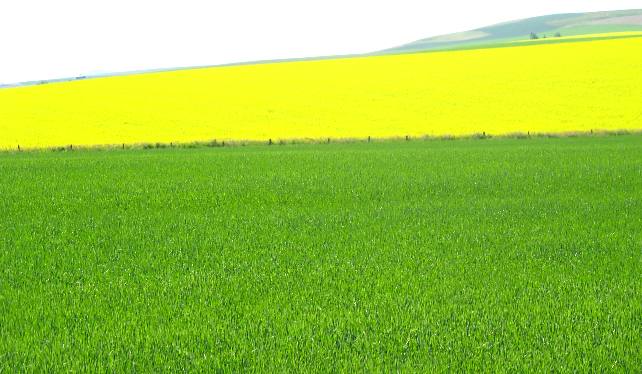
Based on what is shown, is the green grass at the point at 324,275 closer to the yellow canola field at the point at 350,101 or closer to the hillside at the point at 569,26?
the yellow canola field at the point at 350,101

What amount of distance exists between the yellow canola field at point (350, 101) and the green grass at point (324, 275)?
56.9 ft

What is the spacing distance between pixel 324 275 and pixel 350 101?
109 ft

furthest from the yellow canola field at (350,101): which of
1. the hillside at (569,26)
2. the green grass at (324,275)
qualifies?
the hillside at (569,26)

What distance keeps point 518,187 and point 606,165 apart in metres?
4.42

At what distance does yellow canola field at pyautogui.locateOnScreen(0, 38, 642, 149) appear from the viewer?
3312 centimetres

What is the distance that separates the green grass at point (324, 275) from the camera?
5848 mm

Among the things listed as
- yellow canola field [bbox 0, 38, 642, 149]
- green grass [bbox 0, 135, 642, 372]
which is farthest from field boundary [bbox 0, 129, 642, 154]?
green grass [bbox 0, 135, 642, 372]

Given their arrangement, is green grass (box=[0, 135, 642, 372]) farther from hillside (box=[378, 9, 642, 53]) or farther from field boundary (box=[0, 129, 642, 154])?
hillside (box=[378, 9, 642, 53])

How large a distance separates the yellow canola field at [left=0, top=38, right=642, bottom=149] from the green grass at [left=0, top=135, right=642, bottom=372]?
56.9ft

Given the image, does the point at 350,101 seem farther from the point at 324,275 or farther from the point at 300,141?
the point at 324,275

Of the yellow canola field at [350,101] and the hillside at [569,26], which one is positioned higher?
the hillside at [569,26]

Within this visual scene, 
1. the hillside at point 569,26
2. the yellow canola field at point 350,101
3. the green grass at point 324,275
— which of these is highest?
the hillside at point 569,26

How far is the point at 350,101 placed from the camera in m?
40.8

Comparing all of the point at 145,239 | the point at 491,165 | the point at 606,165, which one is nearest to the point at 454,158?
the point at 491,165
